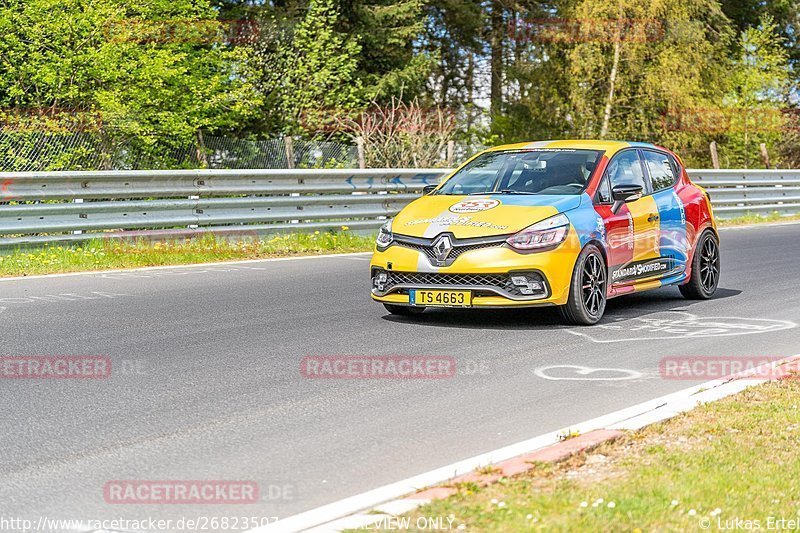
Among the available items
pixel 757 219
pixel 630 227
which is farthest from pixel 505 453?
pixel 757 219

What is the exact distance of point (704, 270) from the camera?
37.9 feet

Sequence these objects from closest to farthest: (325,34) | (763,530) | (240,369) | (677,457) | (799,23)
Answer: (763,530) → (677,457) → (240,369) → (325,34) → (799,23)

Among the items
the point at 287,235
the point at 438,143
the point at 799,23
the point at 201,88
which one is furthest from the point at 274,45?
the point at 799,23

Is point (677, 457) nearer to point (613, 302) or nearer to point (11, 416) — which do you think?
point (11, 416)

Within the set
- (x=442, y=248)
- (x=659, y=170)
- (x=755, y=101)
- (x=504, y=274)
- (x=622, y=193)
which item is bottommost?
(x=504, y=274)

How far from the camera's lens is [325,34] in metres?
32.4

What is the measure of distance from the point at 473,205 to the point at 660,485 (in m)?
5.20

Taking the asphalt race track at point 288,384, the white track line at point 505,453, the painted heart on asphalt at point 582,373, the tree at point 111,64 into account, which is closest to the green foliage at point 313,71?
the tree at point 111,64

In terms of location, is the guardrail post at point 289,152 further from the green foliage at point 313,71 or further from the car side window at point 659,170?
the car side window at point 659,170

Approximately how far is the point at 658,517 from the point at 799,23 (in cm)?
5795

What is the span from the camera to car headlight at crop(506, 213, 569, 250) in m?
9.15

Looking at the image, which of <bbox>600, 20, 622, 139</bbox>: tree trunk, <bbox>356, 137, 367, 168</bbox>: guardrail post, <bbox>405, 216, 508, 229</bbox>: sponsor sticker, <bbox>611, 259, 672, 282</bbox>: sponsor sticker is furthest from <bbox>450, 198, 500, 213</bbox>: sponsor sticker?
<bbox>600, 20, 622, 139</bbox>: tree trunk

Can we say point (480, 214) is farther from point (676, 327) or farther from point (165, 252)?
point (165, 252)

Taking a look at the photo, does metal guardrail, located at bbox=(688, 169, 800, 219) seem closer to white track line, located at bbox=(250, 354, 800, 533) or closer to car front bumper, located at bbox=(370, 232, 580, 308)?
car front bumper, located at bbox=(370, 232, 580, 308)
